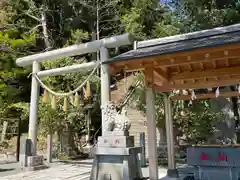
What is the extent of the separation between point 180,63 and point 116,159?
2.42m

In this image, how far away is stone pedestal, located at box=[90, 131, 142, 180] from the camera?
215 inches

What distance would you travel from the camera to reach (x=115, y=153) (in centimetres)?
553

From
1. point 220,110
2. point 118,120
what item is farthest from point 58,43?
point 118,120

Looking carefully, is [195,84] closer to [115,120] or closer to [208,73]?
[208,73]

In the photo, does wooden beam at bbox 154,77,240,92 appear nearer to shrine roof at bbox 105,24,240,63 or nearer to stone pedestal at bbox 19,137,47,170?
shrine roof at bbox 105,24,240,63

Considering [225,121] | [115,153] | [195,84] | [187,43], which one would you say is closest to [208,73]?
[195,84]

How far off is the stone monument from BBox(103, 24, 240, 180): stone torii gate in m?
0.48

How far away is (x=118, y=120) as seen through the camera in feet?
18.7

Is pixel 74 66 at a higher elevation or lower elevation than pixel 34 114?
higher

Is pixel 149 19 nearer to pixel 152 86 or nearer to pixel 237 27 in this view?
pixel 237 27

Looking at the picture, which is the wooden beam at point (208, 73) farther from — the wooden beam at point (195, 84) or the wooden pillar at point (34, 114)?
the wooden pillar at point (34, 114)

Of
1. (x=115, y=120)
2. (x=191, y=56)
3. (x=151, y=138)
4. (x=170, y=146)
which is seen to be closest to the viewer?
(x=191, y=56)

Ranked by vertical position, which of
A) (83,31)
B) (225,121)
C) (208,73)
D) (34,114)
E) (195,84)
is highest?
(83,31)

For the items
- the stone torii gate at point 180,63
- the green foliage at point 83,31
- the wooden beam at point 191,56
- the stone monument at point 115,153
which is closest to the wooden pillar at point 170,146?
the stone torii gate at point 180,63
